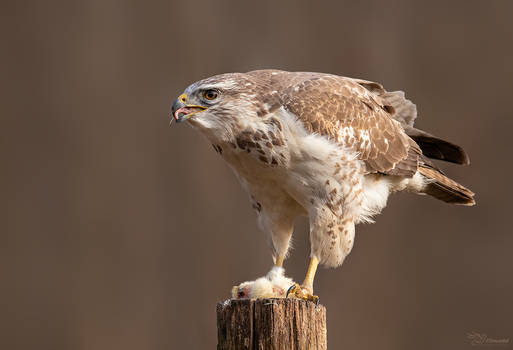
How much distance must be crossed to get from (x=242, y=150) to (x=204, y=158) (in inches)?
105

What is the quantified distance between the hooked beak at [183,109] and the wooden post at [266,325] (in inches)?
30.3

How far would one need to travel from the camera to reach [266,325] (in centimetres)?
251

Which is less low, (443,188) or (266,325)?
(443,188)

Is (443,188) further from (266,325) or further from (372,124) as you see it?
(266,325)

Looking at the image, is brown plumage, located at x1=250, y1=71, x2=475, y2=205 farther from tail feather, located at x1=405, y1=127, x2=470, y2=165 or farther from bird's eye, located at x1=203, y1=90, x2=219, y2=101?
bird's eye, located at x1=203, y1=90, x2=219, y2=101

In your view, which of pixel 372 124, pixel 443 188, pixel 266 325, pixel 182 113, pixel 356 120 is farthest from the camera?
pixel 443 188

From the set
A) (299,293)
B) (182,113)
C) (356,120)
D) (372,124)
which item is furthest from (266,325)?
(372,124)

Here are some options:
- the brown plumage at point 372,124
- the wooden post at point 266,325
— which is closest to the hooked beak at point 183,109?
the brown plumage at point 372,124

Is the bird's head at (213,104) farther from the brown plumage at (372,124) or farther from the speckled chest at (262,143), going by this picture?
the brown plumage at (372,124)

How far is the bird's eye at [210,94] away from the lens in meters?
2.93

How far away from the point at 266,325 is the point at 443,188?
1.72 meters

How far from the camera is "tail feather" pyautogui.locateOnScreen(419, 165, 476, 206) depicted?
381 cm

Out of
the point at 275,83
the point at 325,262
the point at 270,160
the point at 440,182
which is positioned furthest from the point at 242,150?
the point at 440,182

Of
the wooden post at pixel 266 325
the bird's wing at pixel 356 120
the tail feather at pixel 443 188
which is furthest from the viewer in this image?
the tail feather at pixel 443 188
